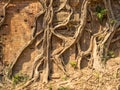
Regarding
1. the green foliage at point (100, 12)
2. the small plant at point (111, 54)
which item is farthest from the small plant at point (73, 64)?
the green foliage at point (100, 12)

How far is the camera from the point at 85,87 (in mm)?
8375

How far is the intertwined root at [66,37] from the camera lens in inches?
359

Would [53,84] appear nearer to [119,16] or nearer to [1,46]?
[1,46]

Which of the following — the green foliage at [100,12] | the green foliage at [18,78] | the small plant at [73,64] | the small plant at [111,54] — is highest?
the green foliage at [100,12]

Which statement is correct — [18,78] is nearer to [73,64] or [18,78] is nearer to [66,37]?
[73,64]

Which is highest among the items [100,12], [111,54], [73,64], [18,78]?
[100,12]

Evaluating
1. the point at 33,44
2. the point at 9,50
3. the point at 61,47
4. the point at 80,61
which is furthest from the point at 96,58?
the point at 9,50

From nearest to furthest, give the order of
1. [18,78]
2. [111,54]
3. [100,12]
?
[18,78] → [111,54] → [100,12]

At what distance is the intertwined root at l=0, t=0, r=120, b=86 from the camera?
29.9ft

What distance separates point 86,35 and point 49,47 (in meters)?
1.10

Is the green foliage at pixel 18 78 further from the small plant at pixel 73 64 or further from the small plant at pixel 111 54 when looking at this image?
the small plant at pixel 111 54

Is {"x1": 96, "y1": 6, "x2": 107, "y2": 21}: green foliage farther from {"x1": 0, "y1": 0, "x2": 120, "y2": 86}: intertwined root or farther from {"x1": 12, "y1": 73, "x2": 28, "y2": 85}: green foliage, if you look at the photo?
{"x1": 12, "y1": 73, "x2": 28, "y2": 85}: green foliage

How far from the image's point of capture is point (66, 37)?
931 cm

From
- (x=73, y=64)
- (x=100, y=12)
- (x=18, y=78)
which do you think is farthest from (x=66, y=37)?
(x=18, y=78)
